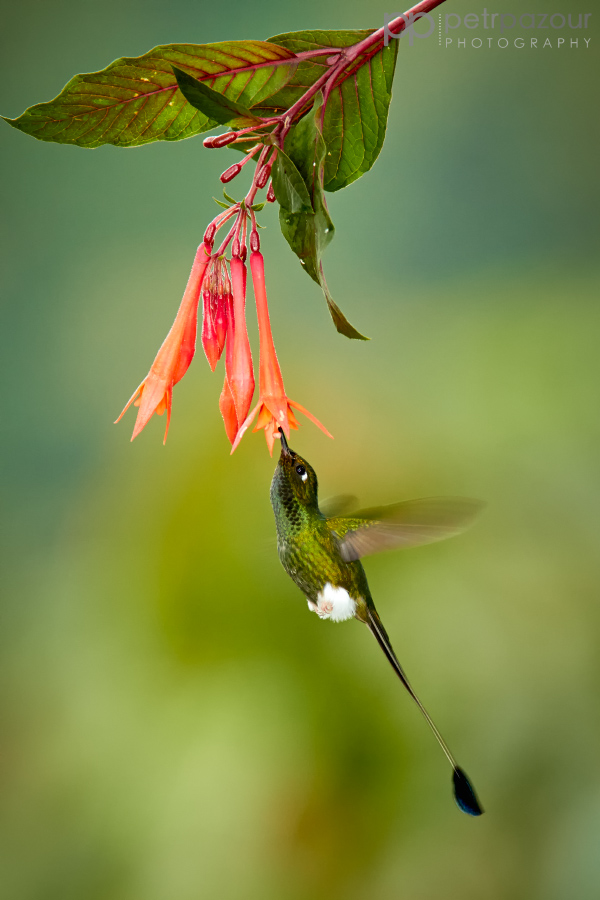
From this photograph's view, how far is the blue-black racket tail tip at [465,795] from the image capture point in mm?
524

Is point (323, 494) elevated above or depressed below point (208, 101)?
below

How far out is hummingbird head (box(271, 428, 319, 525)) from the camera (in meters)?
0.59

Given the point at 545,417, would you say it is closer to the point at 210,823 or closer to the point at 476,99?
the point at 476,99

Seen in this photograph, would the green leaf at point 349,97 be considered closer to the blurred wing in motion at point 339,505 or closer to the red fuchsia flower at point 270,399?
the red fuchsia flower at point 270,399

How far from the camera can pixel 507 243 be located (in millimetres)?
1822

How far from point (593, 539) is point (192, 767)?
0.91 m

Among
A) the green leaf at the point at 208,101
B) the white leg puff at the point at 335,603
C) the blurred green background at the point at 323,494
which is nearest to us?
the green leaf at the point at 208,101

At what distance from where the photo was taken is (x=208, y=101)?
421 millimetres

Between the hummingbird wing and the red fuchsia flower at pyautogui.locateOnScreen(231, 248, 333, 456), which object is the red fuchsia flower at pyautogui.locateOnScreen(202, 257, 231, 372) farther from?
the hummingbird wing

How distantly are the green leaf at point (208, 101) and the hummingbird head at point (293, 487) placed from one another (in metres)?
0.23

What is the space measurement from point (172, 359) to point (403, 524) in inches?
9.1

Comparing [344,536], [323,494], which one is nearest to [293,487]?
[344,536]

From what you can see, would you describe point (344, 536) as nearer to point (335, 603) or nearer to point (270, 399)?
point (335, 603)


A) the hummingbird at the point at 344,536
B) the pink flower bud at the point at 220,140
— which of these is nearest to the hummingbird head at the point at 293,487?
the hummingbird at the point at 344,536
